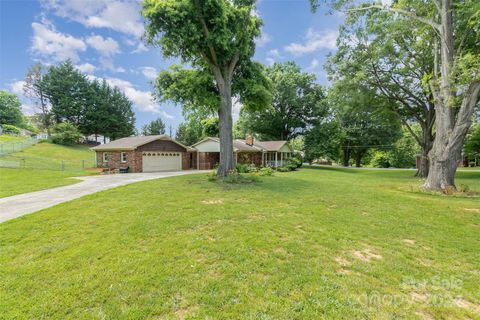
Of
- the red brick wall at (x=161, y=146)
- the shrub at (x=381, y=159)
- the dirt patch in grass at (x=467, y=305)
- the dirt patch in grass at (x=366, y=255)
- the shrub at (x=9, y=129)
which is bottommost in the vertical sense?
the dirt patch in grass at (x=467, y=305)

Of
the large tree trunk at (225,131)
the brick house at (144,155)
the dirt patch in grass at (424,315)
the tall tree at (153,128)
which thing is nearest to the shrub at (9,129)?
the tall tree at (153,128)

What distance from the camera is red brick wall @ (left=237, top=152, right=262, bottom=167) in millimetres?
26395

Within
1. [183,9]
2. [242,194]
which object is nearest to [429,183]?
[242,194]

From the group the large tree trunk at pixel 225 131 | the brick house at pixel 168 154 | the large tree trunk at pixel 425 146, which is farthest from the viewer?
the brick house at pixel 168 154

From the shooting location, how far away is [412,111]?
19172mm

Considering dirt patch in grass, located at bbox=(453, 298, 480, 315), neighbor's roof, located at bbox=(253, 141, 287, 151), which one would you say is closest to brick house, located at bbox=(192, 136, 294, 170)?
neighbor's roof, located at bbox=(253, 141, 287, 151)

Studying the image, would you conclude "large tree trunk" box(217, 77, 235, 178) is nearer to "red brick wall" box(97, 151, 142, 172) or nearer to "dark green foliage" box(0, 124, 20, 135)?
"red brick wall" box(97, 151, 142, 172)

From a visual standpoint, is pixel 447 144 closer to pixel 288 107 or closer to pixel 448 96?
pixel 448 96

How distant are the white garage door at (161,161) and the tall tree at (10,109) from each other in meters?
41.8

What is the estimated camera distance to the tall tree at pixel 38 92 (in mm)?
40250

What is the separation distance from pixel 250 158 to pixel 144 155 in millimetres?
12302

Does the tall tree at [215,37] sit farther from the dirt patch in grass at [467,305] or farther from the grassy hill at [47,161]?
the grassy hill at [47,161]

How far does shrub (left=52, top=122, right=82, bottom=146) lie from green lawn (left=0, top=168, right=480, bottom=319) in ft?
121

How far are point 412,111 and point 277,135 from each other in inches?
718
